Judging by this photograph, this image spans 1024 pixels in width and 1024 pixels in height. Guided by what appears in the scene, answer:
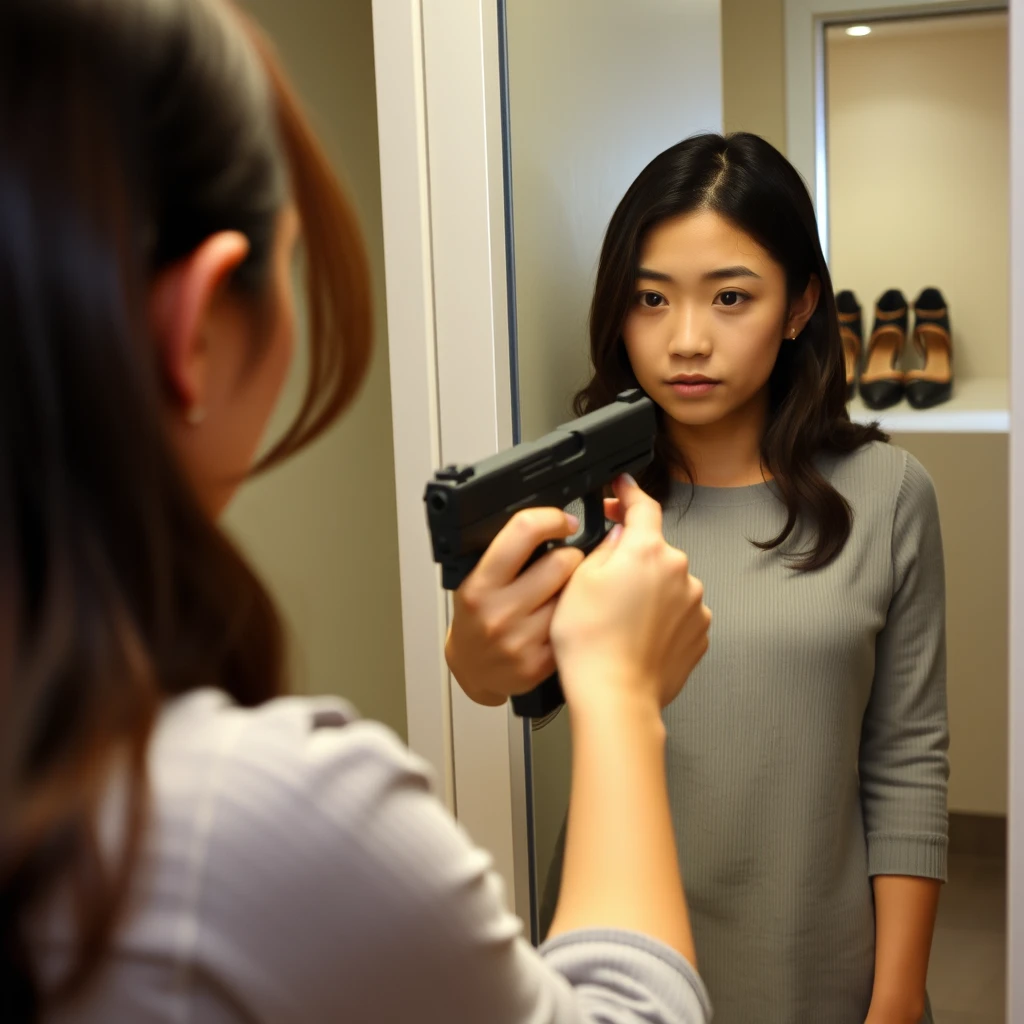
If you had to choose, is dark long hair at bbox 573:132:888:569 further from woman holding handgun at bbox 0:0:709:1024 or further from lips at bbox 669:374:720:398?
woman holding handgun at bbox 0:0:709:1024

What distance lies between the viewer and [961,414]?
0.88 meters

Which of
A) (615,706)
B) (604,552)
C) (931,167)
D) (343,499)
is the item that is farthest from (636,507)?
(343,499)

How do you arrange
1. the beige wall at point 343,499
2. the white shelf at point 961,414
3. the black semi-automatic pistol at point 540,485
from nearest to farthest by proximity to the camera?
A: 1. the black semi-automatic pistol at point 540,485
2. the white shelf at point 961,414
3. the beige wall at point 343,499

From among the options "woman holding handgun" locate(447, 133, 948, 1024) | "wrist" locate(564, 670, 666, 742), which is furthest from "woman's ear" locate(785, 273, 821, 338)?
"wrist" locate(564, 670, 666, 742)

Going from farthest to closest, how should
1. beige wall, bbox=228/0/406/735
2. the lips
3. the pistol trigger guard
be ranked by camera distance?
beige wall, bbox=228/0/406/735
the lips
the pistol trigger guard

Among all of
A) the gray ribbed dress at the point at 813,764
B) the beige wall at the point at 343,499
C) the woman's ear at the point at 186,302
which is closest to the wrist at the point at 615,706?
the woman's ear at the point at 186,302

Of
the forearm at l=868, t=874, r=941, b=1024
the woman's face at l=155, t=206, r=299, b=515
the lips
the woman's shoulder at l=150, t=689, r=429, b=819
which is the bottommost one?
the forearm at l=868, t=874, r=941, b=1024

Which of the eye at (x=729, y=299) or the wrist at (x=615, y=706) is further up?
the eye at (x=729, y=299)

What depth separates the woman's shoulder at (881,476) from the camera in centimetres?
92

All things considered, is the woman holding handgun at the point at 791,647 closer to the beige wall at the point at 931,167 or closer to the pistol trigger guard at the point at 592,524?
the beige wall at the point at 931,167

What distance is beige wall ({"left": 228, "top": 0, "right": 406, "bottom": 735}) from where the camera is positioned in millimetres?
1397

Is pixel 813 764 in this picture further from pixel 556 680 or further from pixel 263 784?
pixel 263 784

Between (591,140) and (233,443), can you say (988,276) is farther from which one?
(233,443)

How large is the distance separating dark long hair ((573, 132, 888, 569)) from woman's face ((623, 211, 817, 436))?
11 mm
